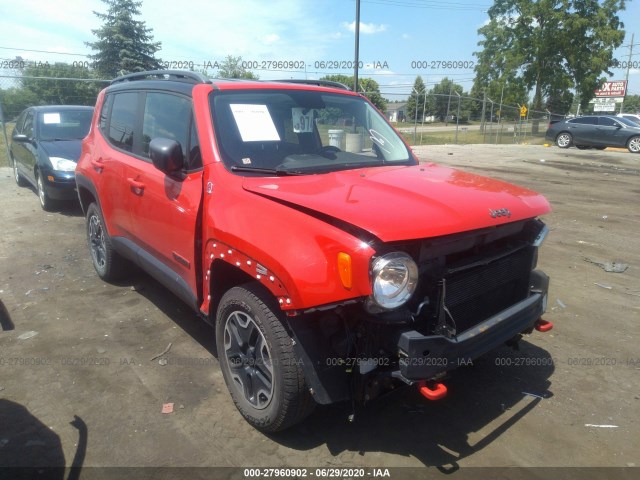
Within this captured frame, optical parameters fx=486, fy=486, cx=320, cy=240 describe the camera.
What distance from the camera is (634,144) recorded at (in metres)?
21.5

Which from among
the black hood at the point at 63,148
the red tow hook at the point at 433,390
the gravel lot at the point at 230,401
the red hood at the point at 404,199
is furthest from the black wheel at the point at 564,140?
the red tow hook at the point at 433,390

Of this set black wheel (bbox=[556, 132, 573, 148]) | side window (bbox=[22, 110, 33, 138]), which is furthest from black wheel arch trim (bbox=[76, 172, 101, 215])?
black wheel (bbox=[556, 132, 573, 148])

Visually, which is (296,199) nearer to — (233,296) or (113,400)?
(233,296)

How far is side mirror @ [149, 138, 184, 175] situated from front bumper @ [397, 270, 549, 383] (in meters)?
1.87

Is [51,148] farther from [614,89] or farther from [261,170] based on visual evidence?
[614,89]

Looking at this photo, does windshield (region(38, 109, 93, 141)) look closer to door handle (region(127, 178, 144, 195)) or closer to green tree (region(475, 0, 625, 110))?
door handle (region(127, 178, 144, 195))

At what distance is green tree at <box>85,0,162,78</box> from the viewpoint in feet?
88.9

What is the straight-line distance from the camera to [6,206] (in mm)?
8938

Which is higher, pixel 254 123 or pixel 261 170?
pixel 254 123

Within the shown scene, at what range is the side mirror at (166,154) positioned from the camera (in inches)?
123

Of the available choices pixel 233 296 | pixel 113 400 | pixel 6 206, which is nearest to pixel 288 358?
pixel 233 296

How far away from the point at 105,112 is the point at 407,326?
4.03 meters

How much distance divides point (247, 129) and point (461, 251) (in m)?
1.65

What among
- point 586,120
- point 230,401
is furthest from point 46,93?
point 586,120
